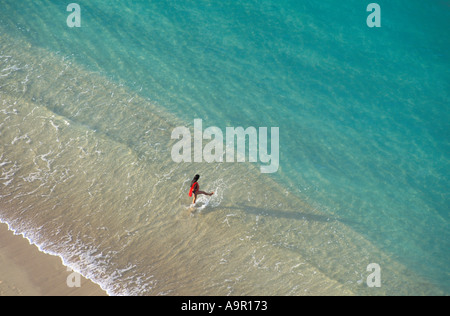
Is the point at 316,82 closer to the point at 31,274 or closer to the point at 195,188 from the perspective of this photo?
the point at 195,188

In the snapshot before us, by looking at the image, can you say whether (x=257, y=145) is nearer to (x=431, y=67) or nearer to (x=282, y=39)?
(x=282, y=39)

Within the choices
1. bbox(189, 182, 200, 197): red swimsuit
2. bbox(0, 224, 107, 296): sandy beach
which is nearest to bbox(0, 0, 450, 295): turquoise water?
bbox(189, 182, 200, 197): red swimsuit

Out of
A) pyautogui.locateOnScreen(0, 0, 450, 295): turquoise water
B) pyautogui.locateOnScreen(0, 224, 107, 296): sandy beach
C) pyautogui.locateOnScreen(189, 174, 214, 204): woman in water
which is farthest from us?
pyautogui.locateOnScreen(0, 0, 450, 295): turquoise water

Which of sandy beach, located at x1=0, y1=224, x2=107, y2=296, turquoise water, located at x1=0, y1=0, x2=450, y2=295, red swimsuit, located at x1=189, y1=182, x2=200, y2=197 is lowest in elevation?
sandy beach, located at x1=0, y1=224, x2=107, y2=296

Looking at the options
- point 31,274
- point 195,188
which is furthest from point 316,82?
point 31,274

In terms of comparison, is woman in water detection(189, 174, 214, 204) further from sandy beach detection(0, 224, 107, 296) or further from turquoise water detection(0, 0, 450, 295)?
sandy beach detection(0, 224, 107, 296)

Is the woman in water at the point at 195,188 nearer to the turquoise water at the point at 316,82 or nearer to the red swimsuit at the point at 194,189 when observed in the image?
the red swimsuit at the point at 194,189

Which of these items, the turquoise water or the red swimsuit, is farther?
the turquoise water
